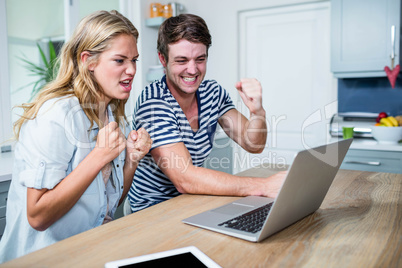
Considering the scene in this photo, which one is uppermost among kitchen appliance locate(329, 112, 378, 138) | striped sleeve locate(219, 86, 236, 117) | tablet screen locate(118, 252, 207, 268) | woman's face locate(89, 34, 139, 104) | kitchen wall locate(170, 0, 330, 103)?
kitchen wall locate(170, 0, 330, 103)

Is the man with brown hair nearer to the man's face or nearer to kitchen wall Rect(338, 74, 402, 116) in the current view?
the man's face

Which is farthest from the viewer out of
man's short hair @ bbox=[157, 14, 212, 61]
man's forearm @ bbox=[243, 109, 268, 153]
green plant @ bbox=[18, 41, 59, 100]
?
green plant @ bbox=[18, 41, 59, 100]

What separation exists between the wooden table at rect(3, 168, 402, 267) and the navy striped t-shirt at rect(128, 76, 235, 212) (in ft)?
1.13

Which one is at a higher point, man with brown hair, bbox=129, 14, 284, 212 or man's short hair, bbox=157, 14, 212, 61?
man's short hair, bbox=157, 14, 212, 61

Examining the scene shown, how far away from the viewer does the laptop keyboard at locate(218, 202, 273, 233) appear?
879 millimetres

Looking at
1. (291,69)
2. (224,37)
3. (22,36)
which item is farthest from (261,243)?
(224,37)

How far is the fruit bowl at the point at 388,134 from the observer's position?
264cm

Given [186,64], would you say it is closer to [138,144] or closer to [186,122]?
[186,122]

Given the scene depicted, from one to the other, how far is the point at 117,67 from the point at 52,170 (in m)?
0.41

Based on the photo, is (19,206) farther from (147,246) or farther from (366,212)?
(366,212)

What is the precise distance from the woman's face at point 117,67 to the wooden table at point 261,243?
1.47ft

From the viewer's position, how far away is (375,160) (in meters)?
2.66

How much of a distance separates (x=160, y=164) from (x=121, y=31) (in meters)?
0.50

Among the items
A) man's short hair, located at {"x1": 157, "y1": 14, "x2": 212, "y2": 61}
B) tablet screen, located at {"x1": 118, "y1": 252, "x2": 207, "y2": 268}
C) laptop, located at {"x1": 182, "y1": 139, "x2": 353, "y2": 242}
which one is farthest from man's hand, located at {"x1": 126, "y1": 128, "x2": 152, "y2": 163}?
tablet screen, located at {"x1": 118, "y1": 252, "x2": 207, "y2": 268}
